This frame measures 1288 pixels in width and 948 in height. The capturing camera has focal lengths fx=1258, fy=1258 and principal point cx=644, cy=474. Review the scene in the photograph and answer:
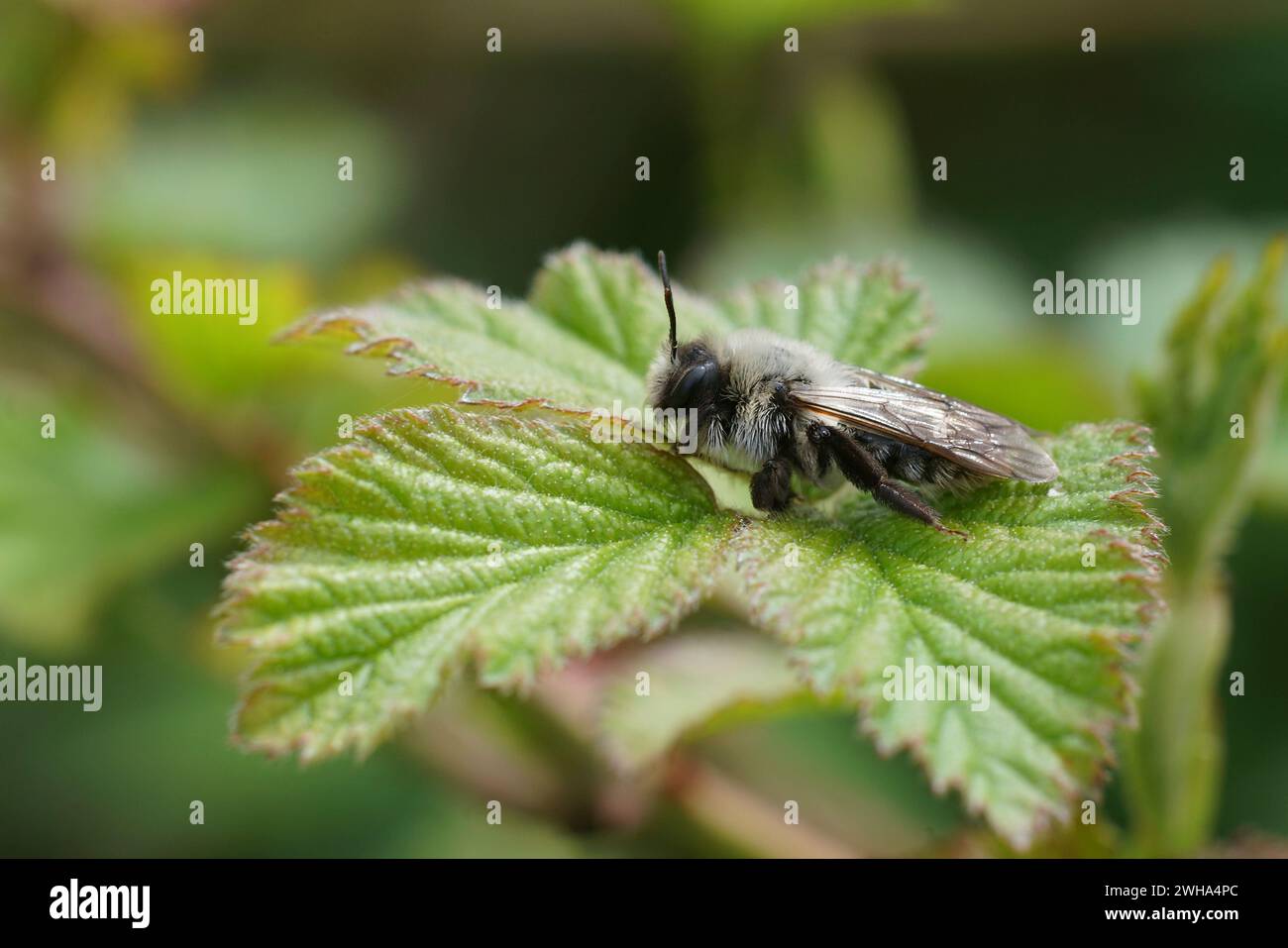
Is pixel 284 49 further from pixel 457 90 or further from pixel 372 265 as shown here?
pixel 372 265

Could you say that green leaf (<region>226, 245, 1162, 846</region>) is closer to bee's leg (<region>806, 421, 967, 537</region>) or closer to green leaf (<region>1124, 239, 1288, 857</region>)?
bee's leg (<region>806, 421, 967, 537</region>)

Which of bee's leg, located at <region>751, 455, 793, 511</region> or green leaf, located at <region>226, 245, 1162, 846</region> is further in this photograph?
bee's leg, located at <region>751, 455, 793, 511</region>

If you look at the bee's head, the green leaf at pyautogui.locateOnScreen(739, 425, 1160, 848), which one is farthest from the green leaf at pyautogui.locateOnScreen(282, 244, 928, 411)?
the green leaf at pyautogui.locateOnScreen(739, 425, 1160, 848)

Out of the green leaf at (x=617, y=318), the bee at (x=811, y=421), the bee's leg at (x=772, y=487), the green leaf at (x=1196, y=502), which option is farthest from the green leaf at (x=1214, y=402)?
the bee's leg at (x=772, y=487)

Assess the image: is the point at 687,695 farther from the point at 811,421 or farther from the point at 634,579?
the point at 634,579

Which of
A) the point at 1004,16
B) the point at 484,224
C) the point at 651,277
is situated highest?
the point at 1004,16

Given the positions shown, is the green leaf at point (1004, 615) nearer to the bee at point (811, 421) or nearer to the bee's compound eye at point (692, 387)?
the bee at point (811, 421)
